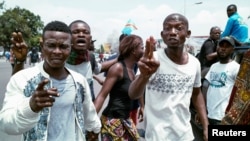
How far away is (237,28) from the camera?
597cm

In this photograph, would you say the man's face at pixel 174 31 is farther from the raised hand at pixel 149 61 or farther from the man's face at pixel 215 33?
the man's face at pixel 215 33

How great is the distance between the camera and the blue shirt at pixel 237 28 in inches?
233

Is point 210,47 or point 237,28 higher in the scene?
point 237,28

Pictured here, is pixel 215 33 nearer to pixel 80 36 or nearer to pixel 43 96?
pixel 80 36

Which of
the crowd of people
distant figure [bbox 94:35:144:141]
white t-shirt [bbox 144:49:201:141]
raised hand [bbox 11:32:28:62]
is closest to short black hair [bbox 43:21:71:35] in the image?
the crowd of people

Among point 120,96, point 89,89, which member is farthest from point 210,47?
point 89,89

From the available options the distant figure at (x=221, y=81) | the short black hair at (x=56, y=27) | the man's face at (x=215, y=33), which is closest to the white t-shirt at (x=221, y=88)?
the distant figure at (x=221, y=81)

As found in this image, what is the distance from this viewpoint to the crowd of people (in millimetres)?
2109

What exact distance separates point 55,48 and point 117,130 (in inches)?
54.2

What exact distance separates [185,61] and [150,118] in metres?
0.54

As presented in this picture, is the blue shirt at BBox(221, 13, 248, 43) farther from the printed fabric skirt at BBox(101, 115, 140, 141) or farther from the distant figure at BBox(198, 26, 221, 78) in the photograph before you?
the printed fabric skirt at BBox(101, 115, 140, 141)

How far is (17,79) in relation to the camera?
7.11 feet

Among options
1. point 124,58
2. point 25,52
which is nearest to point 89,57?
point 124,58

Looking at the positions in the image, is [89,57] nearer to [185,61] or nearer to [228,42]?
[185,61]
